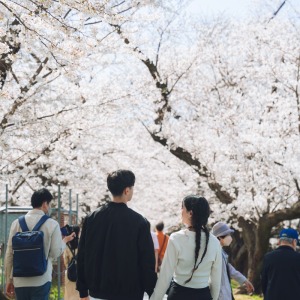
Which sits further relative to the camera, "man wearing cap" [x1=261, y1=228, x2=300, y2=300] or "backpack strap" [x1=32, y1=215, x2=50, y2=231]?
"backpack strap" [x1=32, y1=215, x2=50, y2=231]

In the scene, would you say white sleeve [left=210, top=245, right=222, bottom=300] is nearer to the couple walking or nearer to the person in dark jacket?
the couple walking

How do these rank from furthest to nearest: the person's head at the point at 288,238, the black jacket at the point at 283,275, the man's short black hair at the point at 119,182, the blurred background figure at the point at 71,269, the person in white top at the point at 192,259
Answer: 1. the blurred background figure at the point at 71,269
2. the person's head at the point at 288,238
3. the black jacket at the point at 283,275
4. the person in white top at the point at 192,259
5. the man's short black hair at the point at 119,182

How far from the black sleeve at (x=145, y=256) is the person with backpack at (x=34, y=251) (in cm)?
172

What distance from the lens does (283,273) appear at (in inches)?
233

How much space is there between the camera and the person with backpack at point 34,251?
232 inches

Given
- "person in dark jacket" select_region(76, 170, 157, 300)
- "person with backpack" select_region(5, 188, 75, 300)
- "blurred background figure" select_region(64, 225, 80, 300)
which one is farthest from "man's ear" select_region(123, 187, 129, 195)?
"blurred background figure" select_region(64, 225, 80, 300)

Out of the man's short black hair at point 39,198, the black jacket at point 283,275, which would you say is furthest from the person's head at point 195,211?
the man's short black hair at point 39,198

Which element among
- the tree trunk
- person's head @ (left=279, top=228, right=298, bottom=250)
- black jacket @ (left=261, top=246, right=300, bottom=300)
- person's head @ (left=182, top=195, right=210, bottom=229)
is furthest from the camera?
the tree trunk

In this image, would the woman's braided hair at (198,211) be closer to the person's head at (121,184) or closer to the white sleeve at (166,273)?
the white sleeve at (166,273)

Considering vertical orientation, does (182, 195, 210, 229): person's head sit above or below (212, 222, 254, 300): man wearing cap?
above

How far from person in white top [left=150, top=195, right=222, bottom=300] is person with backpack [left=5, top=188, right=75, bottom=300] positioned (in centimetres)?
161

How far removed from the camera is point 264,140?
1491 cm

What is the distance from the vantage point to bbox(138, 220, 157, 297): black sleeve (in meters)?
4.45

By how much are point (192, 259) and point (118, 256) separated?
646 mm
